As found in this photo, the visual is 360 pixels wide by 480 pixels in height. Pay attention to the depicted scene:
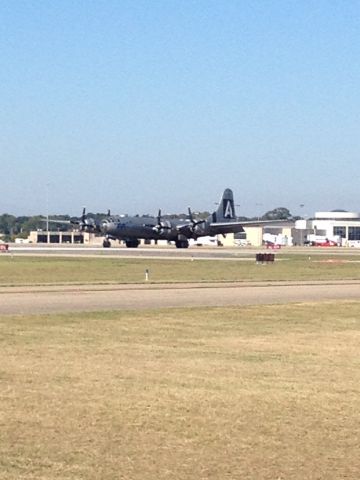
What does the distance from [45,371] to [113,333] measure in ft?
24.5

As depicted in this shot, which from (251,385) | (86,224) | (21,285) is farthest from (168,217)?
(251,385)

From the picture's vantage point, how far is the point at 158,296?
135ft

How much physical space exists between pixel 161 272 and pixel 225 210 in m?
77.7

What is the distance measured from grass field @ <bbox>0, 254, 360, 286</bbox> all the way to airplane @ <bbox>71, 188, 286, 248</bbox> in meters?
42.5

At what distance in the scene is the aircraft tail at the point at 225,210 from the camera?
454ft

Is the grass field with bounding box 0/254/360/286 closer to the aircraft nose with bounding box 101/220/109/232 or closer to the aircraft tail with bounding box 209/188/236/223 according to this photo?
the aircraft nose with bounding box 101/220/109/232

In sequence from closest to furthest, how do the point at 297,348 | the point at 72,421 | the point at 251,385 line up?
the point at 72,421 < the point at 251,385 < the point at 297,348

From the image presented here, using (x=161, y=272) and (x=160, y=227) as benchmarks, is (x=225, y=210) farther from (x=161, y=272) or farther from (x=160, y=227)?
(x=161, y=272)

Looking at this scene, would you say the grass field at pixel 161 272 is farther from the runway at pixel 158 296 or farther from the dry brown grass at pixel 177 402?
the dry brown grass at pixel 177 402

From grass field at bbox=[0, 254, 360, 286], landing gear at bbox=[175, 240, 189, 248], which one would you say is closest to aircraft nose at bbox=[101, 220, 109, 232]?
landing gear at bbox=[175, 240, 189, 248]

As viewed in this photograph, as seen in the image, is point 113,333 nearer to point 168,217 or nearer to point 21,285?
point 21,285

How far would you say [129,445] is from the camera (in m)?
12.3

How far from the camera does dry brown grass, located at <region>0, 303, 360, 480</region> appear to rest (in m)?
11.4

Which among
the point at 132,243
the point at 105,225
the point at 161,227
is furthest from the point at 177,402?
the point at 132,243
